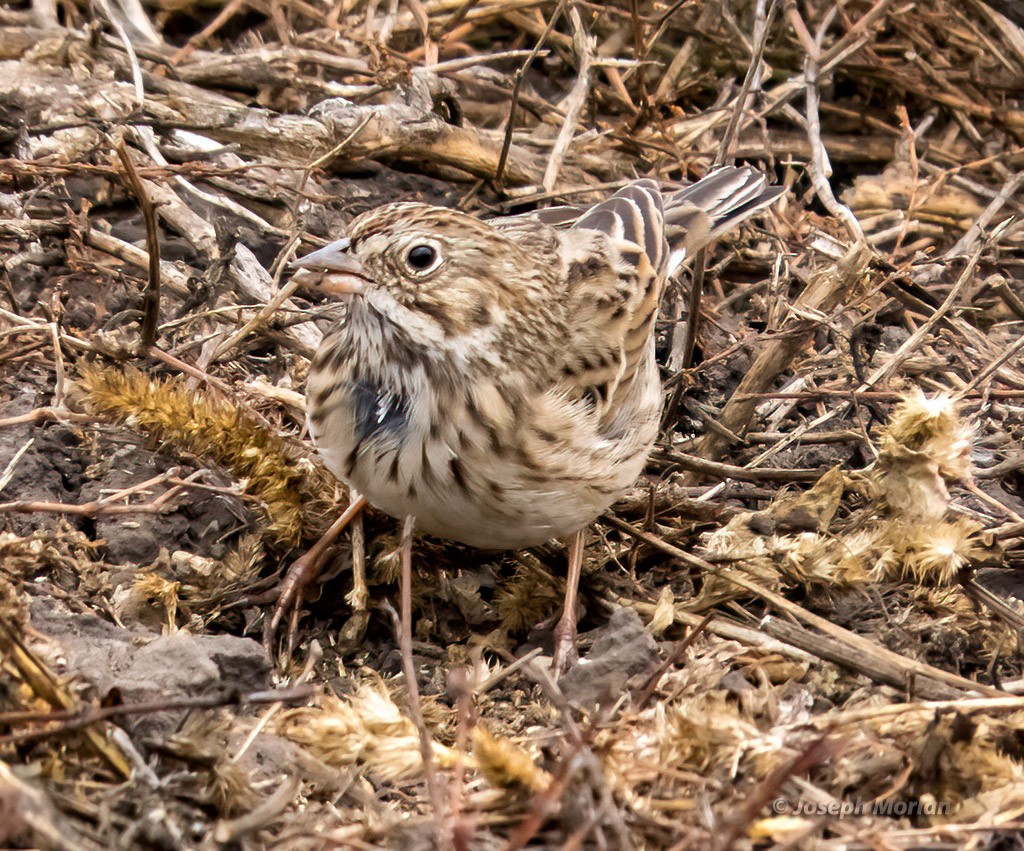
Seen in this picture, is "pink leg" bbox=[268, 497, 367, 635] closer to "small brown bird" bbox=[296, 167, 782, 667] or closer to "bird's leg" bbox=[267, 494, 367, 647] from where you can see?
"bird's leg" bbox=[267, 494, 367, 647]

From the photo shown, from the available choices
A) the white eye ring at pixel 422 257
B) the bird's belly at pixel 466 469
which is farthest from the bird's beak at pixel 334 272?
the bird's belly at pixel 466 469

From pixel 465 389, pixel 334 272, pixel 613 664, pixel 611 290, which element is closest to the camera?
pixel 613 664

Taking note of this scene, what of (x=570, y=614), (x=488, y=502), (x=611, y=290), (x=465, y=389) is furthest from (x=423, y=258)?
(x=570, y=614)

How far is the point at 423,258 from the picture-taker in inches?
160

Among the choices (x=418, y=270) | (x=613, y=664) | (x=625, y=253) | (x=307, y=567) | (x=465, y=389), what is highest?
(x=418, y=270)

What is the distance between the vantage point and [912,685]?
145 inches

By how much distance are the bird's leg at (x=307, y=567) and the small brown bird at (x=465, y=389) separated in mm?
350

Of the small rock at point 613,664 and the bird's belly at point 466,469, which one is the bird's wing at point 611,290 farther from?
the small rock at point 613,664

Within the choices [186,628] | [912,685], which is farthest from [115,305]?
[912,685]

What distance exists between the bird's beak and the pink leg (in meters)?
0.84

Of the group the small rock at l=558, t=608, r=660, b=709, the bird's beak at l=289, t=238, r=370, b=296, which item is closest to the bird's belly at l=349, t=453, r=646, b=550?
the small rock at l=558, t=608, r=660, b=709

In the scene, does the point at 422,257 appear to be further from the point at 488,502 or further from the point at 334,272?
the point at 488,502

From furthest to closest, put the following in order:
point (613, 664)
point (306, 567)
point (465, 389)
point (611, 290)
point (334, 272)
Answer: point (611, 290)
point (306, 567)
point (465, 389)
point (334, 272)
point (613, 664)

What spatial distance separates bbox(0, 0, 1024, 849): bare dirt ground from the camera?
3.21 metres
